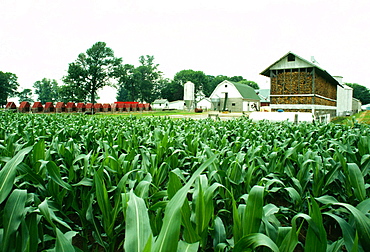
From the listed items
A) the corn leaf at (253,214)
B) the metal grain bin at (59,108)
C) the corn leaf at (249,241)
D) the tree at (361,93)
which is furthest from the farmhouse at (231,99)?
the tree at (361,93)

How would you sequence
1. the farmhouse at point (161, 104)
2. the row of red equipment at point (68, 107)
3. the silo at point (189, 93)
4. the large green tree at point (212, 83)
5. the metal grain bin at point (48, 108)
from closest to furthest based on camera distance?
the row of red equipment at point (68, 107), the metal grain bin at point (48, 108), the silo at point (189, 93), the farmhouse at point (161, 104), the large green tree at point (212, 83)

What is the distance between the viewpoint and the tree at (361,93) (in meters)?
118

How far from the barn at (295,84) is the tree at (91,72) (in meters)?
50.2

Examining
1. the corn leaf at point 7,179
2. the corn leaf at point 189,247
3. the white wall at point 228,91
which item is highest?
the white wall at point 228,91

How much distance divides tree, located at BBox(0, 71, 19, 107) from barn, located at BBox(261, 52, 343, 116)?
86.7 m

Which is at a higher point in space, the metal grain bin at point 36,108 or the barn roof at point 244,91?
the barn roof at point 244,91

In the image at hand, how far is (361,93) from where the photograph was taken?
12131cm

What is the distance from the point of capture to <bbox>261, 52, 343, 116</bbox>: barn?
2247 cm

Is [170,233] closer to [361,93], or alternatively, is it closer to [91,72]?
[91,72]

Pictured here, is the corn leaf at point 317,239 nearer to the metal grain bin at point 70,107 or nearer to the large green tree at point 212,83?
the metal grain bin at point 70,107

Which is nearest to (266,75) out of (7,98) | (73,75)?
(73,75)

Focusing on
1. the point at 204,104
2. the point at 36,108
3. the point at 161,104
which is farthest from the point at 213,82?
the point at 36,108

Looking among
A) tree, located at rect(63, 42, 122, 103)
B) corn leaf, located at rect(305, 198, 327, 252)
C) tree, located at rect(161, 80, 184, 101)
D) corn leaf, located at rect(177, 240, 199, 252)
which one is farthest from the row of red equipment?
corn leaf, located at rect(305, 198, 327, 252)

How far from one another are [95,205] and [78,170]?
0.79 m
